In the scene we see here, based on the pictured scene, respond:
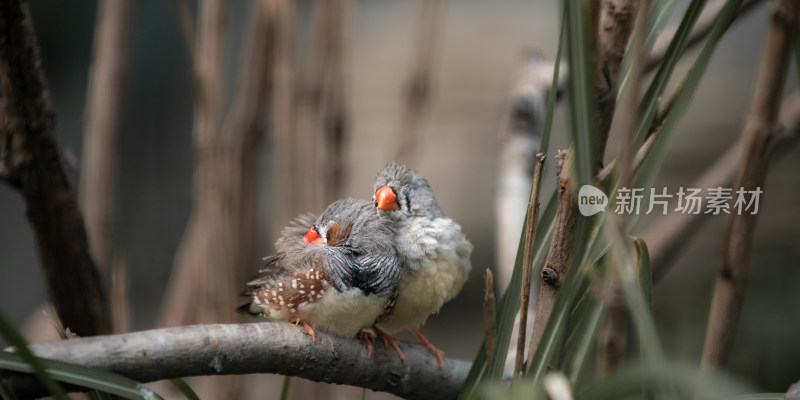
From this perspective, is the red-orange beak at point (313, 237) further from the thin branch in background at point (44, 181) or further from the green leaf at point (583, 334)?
the green leaf at point (583, 334)

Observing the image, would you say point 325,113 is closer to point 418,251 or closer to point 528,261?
point 418,251

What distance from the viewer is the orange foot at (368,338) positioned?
1204 millimetres

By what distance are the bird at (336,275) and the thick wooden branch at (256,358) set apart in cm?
5

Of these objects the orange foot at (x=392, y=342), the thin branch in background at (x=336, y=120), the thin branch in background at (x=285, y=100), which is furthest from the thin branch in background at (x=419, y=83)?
the orange foot at (x=392, y=342)

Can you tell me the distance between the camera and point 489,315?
0.94 metres

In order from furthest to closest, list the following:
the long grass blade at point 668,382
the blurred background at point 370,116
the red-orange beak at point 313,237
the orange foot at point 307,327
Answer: the blurred background at point 370,116 → the red-orange beak at point 313,237 → the orange foot at point 307,327 → the long grass blade at point 668,382

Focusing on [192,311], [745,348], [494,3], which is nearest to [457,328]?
[745,348]

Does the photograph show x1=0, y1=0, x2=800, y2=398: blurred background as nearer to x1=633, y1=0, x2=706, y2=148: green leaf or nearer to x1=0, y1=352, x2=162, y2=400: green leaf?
x1=633, y1=0, x2=706, y2=148: green leaf

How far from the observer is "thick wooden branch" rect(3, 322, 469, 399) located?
2.69 feet

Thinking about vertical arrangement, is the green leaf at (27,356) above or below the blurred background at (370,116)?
below

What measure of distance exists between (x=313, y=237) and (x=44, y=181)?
0.48m

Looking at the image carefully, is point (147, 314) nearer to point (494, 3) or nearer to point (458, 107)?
point (458, 107)

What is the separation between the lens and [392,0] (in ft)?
13.0

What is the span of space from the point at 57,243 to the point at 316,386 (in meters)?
0.79
